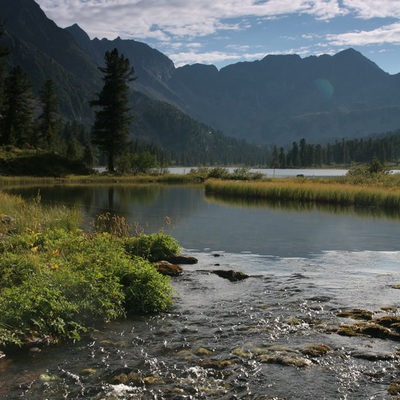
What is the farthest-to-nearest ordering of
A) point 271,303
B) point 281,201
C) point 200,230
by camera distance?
point 281,201
point 200,230
point 271,303

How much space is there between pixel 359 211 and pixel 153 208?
61.6ft

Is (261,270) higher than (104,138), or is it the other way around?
(104,138)

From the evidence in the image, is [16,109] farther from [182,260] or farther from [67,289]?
[67,289]

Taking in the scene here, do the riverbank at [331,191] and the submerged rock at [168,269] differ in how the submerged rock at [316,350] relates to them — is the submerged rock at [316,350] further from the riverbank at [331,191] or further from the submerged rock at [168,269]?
the riverbank at [331,191]

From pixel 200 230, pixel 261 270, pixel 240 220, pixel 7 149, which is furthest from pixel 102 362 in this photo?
pixel 7 149

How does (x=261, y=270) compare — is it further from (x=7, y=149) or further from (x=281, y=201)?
(x=7, y=149)

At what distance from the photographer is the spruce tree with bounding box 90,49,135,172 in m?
87.9

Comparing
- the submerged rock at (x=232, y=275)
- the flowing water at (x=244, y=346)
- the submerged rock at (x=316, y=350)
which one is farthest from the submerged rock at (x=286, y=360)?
the submerged rock at (x=232, y=275)

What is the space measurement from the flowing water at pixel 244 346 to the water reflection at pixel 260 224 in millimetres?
3296

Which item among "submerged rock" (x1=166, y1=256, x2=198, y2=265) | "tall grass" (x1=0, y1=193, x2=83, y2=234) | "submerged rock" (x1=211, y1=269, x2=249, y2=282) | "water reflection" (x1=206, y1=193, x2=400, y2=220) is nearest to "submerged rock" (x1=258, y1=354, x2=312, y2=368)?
"submerged rock" (x1=211, y1=269, x2=249, y2=282)

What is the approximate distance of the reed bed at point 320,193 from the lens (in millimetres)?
46625

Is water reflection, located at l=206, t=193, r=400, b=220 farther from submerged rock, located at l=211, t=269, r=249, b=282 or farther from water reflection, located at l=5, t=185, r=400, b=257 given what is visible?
submerged rock, located at l=211, t=269, r=249, b=282

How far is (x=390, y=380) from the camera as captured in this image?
9156 millimetres

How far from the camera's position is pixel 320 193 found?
52031 mm
